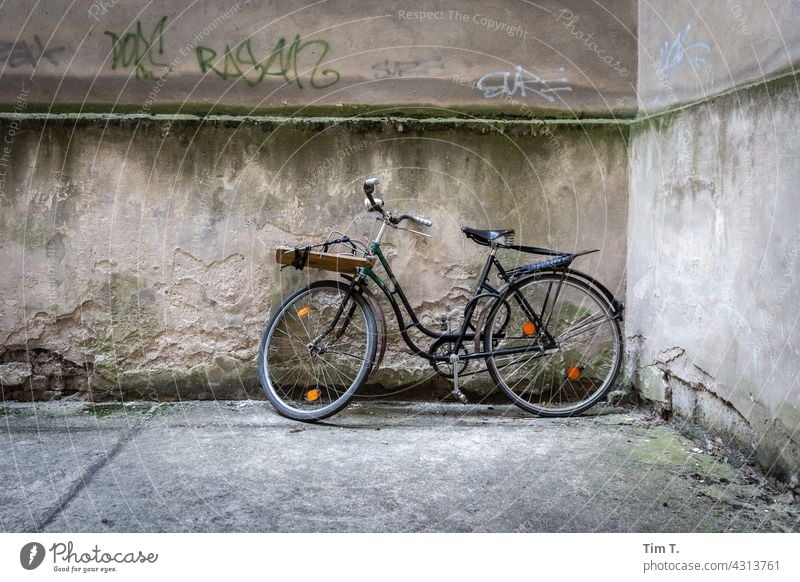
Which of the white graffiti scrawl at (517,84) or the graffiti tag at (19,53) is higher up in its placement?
the graffiti tag at (19,53)

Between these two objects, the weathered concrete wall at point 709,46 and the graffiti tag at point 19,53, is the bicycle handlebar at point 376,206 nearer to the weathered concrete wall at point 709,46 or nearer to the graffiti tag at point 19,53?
the weathered concrete wall at point 709,46

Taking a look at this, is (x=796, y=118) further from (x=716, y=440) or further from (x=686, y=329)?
(x=716, y=440)

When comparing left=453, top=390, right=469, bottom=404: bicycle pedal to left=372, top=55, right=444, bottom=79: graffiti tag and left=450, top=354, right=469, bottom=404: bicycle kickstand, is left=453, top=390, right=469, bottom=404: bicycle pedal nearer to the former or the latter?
left=450, top=354, right=469, bottom=404: bicycle kickstand

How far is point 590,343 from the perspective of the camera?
13.0 ft

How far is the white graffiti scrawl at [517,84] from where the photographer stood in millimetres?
3869

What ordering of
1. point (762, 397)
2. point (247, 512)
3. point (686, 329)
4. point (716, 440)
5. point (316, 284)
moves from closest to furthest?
point (247, 512) < point (762, 397) < point (716, 440) < point (686, 329) < point (316, 284)

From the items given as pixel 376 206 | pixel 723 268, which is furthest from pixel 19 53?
pixel 723 268

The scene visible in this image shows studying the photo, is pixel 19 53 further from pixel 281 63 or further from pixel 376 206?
pixel 376 206

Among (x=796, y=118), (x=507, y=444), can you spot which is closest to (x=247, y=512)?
(x=507, y=444)

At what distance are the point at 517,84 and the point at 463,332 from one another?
148 cm

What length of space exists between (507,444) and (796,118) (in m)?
1.87

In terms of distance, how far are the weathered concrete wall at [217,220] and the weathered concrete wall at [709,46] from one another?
1.38 ft

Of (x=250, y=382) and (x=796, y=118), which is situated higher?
(x=796, y=118)

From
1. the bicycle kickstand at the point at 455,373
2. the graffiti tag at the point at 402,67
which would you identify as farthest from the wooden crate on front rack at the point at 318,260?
the graffiti tag at the point at 402,67
